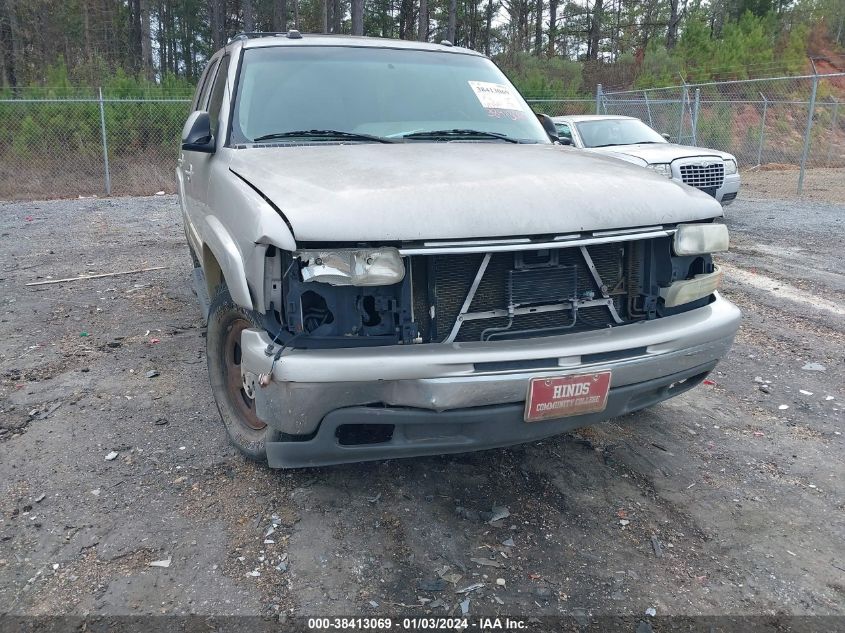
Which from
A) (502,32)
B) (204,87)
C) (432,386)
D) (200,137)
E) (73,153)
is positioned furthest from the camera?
(502,32)

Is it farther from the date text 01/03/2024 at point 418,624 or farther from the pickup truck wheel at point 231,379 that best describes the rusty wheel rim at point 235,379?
the date text 01/03/2024 at point 418,624

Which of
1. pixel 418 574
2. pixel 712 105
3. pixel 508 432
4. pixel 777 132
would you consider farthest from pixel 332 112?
pixel 777 132

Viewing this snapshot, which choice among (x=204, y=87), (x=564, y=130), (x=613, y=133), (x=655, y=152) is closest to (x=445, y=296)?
(x=204, y=87)

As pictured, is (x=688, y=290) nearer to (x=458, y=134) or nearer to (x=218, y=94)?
(x=458, y=134)

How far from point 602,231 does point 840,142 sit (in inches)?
1016

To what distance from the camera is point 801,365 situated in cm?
480

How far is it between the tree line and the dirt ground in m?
20.6

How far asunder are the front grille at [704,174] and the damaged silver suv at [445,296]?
6807 mm

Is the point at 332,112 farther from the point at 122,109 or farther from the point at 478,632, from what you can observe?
the point at 122,109

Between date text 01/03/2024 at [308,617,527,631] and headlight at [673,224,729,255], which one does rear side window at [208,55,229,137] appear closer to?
headlight at [673,224,729,255]

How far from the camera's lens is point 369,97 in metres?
3.81

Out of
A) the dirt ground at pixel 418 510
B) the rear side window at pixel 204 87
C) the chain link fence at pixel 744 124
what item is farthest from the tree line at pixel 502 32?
the dirt ground at pixel 418 510

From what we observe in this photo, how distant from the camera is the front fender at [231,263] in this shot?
2.59 m

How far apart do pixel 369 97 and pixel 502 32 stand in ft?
142
